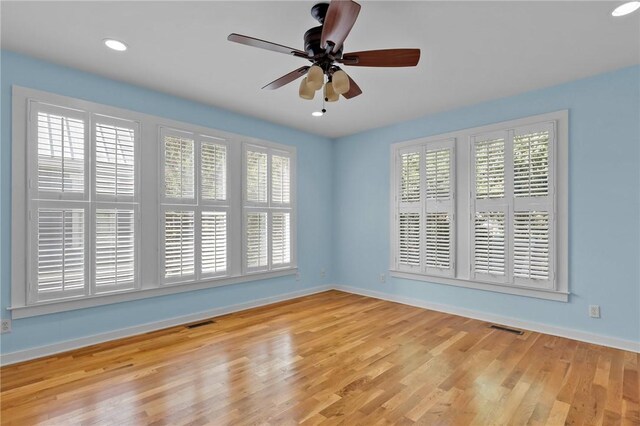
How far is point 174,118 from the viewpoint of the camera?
13.0ft

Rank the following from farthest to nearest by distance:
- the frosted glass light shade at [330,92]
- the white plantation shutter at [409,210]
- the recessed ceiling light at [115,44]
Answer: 1. the white plantation shutter at [409,210]
2. the recessed ceiling light at [115,44]
3. the frosted glass light shade at [330,92]

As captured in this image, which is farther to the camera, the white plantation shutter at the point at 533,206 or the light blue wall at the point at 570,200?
the white plantation shutter at the point at 533,206

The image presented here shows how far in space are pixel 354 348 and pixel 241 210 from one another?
2.42 m

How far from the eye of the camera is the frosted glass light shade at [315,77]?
225cm

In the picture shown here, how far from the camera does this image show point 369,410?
86.4 inches

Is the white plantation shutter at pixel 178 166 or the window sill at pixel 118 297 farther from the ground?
the white plantation shutter at pixel 178 166

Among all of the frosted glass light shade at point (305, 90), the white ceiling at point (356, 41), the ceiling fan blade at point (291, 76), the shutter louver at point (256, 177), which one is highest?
the white ceiling at point (356, 41)

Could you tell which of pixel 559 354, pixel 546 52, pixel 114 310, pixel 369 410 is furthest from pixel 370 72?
pixel 114 310

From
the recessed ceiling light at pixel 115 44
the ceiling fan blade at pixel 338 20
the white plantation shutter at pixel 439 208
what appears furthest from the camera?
the white plantation shutter at pixel 439 208

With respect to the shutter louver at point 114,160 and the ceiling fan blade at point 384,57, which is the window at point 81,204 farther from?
the ceiling fan blade at point 384,57

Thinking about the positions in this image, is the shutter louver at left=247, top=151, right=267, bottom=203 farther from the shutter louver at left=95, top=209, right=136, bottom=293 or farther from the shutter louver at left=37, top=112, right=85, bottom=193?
the shutter louver at left=37, top=112, right=85, bottom=193

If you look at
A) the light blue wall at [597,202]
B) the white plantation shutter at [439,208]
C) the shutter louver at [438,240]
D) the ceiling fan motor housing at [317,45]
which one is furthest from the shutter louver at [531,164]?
the ceiling fan motor housing at [317,45]

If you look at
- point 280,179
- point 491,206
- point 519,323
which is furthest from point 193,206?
point 519,323

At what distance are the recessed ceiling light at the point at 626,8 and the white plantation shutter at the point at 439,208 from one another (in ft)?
7.16
